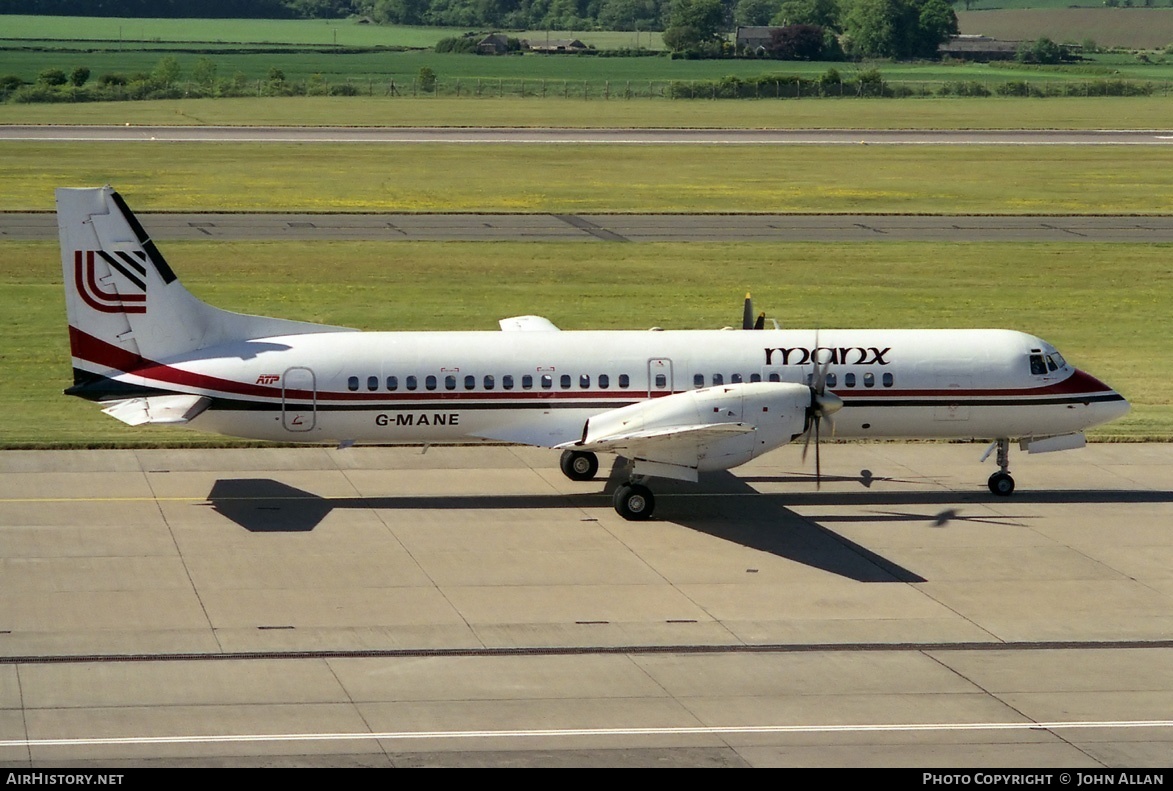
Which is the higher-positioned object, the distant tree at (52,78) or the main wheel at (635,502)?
the distant tree at (52,78)

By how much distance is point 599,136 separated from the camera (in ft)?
347

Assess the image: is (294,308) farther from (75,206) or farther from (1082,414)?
(1082,414)

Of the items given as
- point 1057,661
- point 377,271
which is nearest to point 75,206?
point 1057,661

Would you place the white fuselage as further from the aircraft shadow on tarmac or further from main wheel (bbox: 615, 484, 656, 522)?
main wheel (bbox: 615, 484, 656, 522)

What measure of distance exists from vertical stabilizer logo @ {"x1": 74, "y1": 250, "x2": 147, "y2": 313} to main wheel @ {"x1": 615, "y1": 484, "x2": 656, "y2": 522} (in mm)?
10170

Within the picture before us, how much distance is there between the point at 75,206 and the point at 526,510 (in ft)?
34.8

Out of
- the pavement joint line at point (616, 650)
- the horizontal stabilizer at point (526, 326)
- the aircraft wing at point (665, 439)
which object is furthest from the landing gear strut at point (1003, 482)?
the horizontal stabilizer at point (526, 326)

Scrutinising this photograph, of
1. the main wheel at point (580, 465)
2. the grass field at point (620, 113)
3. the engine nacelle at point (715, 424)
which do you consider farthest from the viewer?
the grass field at point (620, 113)

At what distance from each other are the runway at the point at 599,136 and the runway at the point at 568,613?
227 ft

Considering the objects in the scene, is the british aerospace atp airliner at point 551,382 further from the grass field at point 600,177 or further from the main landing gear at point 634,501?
the grass field at point 600,177

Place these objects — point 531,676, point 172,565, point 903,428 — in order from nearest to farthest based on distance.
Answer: point 531,676
point 172,565
point 903,428

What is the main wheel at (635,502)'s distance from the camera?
2917cm

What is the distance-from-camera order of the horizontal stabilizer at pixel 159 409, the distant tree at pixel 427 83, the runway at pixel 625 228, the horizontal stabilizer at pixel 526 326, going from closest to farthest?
the horizontal stabilizer at pixel 159 409 < the horizontal stabilizer at pixel 526 326 < the runway at pixel 625 228 < the distant tree at pixel 427 83

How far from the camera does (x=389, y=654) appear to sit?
869 inches
